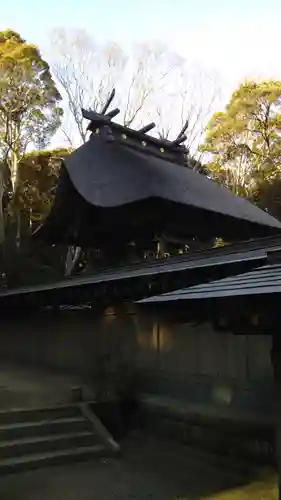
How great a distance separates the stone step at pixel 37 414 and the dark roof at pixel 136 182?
17.0ft

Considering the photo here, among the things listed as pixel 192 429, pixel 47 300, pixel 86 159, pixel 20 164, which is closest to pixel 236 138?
pixel 20 164

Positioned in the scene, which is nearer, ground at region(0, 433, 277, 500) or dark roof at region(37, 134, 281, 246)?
ground at region(0, 433, 277, 500)

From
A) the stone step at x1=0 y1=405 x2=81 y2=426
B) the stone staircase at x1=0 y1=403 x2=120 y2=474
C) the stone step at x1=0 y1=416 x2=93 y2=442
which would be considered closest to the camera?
the stone staircase at x1=0 y1=403 x2=120 y2=474

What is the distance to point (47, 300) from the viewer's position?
38.9 feet

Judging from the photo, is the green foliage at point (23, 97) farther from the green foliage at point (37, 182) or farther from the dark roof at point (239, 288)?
the dark roof at point (239, 288)

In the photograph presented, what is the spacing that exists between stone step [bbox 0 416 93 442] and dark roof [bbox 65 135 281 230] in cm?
545

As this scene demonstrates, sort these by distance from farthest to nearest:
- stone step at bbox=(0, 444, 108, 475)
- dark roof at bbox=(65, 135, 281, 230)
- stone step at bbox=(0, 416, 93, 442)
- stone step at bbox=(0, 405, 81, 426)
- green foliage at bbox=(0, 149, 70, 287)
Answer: green foliage at bbox=(0, 149, 70, 287) → dark roof at bbox=(65, 135, 281, 230) → stone step at bbox=(0, 405, 81, 426) → stone step at bbox=(0, 416, 93, 442) → stone step at bbox=(0, 444, 108, 475)

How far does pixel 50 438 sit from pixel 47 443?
161mm

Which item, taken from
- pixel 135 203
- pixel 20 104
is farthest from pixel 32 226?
pixel 135 203

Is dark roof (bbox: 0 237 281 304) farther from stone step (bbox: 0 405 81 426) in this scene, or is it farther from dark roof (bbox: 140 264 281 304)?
stone step (bbox: 0 405 81 426)

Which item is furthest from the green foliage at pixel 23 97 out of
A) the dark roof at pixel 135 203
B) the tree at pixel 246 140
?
the dark roof at pixel 135 203

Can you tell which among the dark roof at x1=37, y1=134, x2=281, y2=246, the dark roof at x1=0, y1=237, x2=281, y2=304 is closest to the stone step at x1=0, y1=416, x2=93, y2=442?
the dark roof at x1=0, y1=237, x2=281, y2=304

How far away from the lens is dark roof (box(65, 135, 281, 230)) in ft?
39.8

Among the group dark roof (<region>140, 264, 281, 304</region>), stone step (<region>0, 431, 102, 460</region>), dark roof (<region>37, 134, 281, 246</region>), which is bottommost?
stone step (<region>0, 431, 102, 460</region>)
